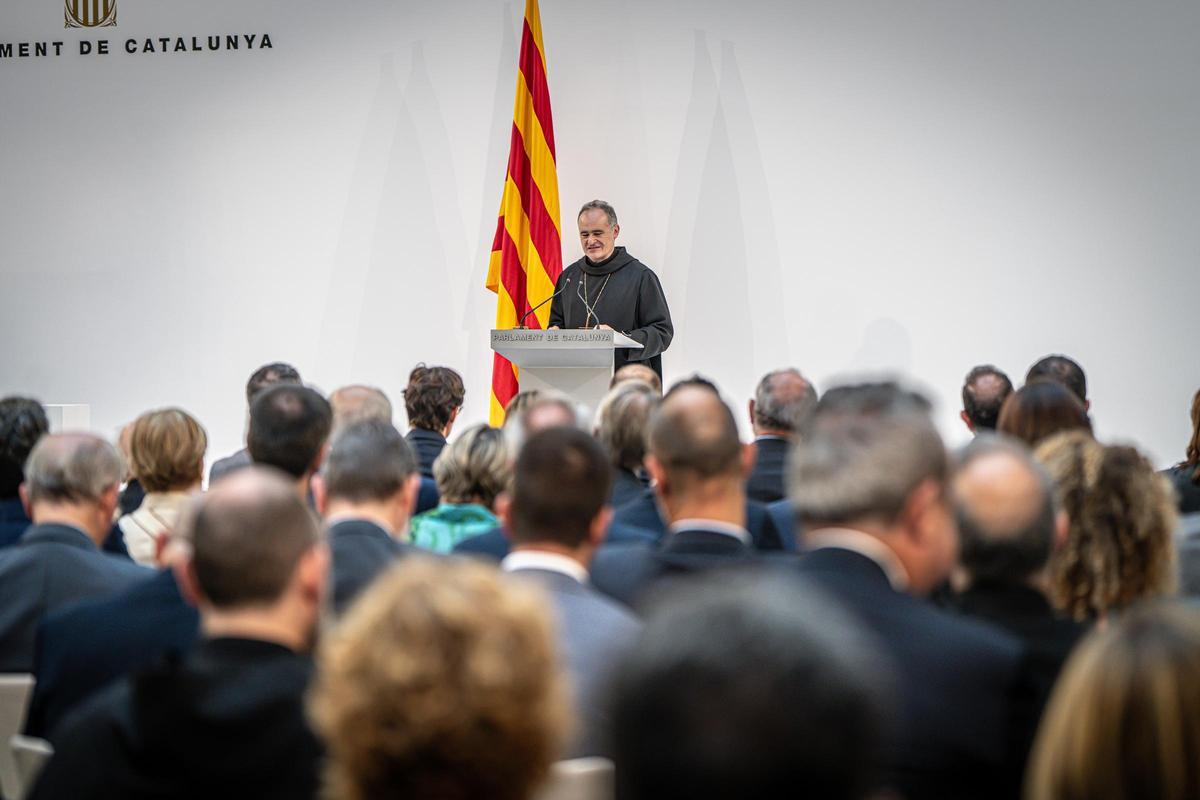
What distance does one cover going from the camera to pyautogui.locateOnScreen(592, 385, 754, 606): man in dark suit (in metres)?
2.47

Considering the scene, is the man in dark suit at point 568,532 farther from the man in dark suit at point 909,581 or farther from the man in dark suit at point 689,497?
the man in dark suit at point 909,581

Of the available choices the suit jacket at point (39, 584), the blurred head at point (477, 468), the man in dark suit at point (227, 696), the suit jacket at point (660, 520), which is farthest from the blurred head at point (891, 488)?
the suit jacket at point (39, 584)

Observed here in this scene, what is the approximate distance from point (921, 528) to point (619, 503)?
1749 mm

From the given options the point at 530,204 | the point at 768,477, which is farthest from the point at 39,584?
the point at 530,204

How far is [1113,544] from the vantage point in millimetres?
2369

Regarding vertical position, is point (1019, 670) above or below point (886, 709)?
below

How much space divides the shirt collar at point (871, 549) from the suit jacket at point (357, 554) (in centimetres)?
96

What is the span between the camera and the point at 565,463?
7.55 ft

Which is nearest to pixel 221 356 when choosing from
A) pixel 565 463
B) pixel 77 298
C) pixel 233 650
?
pixel 77 298

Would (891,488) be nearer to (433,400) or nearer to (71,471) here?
(71,471)

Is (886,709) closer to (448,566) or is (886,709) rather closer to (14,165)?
(448,566)

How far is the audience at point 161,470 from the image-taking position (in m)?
3.44

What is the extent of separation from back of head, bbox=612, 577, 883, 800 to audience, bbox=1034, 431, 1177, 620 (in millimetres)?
1602

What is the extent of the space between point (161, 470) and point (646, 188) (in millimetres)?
4725
